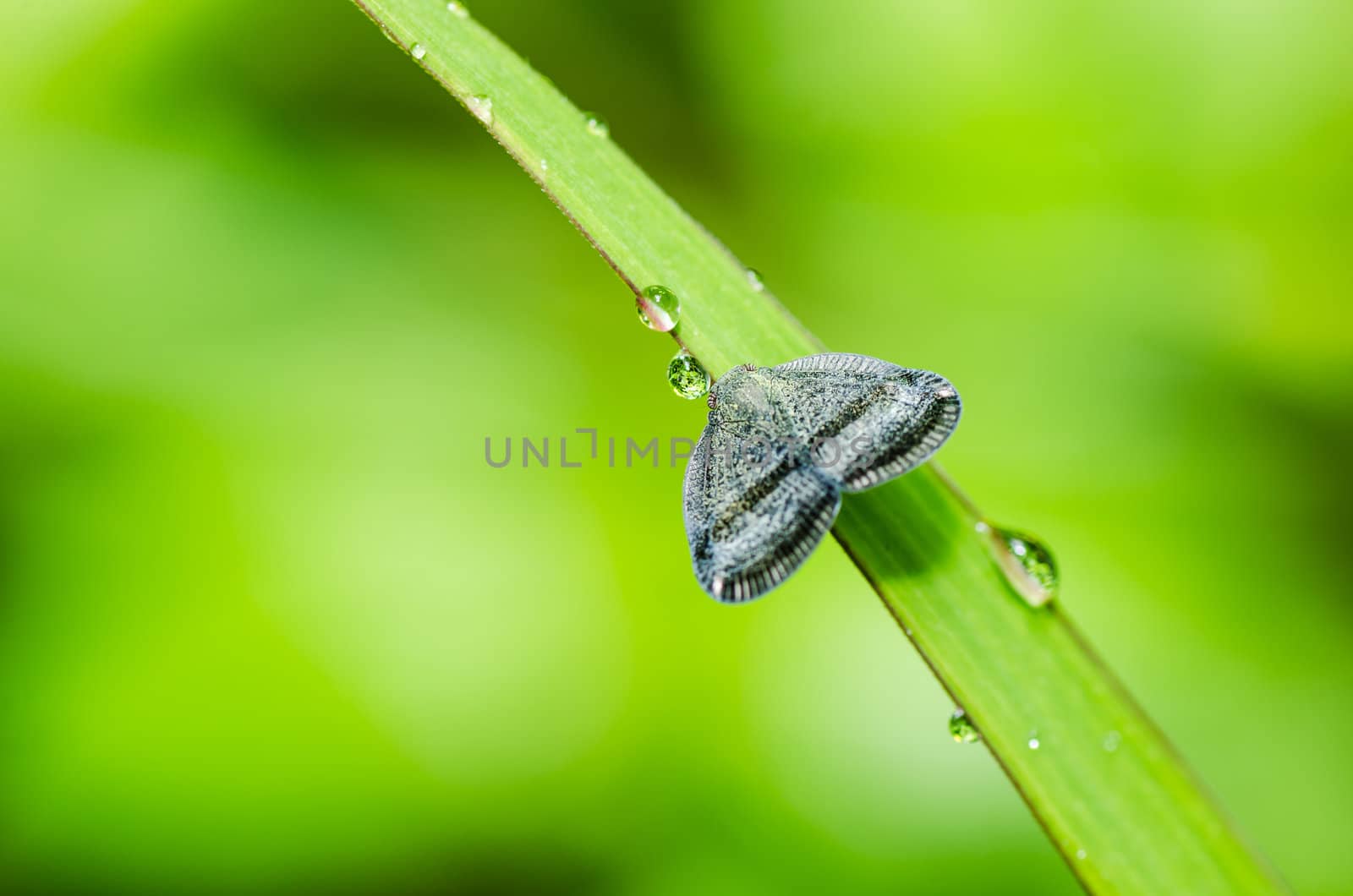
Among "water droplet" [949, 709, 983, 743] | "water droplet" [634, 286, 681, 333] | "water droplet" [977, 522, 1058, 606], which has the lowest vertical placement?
"water droplet" [949, 709, 983, 743]

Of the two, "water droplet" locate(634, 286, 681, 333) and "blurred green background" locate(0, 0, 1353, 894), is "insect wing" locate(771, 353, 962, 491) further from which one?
"blurred green background" locate(0, 0, 1353, 894)

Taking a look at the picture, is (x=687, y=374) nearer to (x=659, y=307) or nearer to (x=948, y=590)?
(x=659, y=307)

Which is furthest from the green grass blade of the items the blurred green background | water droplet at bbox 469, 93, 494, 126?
the blurred green background

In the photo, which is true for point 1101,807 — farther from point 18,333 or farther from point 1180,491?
point 18,333

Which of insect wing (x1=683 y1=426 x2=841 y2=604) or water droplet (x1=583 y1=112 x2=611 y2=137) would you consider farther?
water droplet (x1=583 y1=112 x2=611 y2=137)

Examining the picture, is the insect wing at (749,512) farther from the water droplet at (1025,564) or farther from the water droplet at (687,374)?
the water droplet at (1025,564)

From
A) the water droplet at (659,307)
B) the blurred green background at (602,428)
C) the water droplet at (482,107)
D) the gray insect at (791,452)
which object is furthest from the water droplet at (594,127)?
the blurred green background at (602,428)

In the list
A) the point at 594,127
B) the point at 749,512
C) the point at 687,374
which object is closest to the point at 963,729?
the point at 749,512
